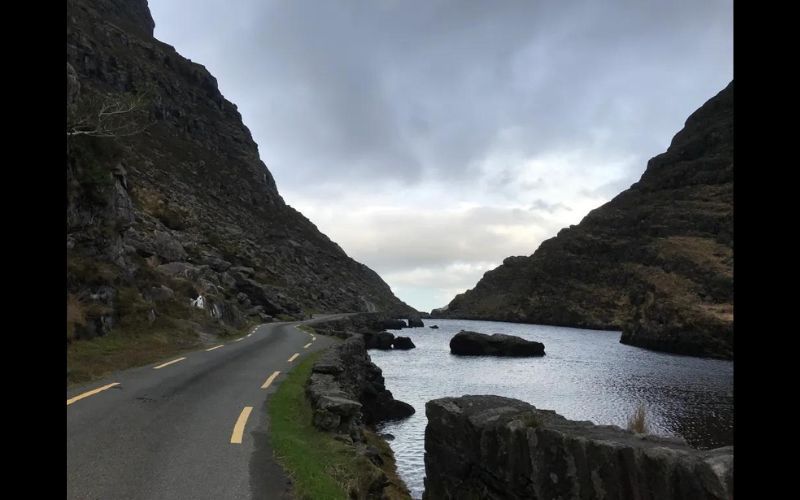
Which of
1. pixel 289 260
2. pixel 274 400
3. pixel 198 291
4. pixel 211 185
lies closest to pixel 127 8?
pixel 211 185

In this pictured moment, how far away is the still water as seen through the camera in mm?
25984

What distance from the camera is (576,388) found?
1518 inches

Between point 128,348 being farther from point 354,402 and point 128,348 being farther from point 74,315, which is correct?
point 354,402

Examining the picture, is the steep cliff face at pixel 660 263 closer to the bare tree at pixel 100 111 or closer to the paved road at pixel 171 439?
the paved road at pixel 171 439

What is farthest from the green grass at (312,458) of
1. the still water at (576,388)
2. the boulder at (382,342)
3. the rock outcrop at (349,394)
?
the boulder at (382,342)

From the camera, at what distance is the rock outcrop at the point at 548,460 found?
20.5ft

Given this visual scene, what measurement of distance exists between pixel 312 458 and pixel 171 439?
94.2 inches

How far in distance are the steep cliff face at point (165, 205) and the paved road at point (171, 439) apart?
200 inches

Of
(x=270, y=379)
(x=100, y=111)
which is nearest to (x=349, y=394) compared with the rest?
(x=270, y=379)

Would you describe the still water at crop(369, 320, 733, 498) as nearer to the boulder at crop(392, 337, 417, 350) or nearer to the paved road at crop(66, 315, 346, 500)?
the boulder at crop(392, 337, 417, 350)
